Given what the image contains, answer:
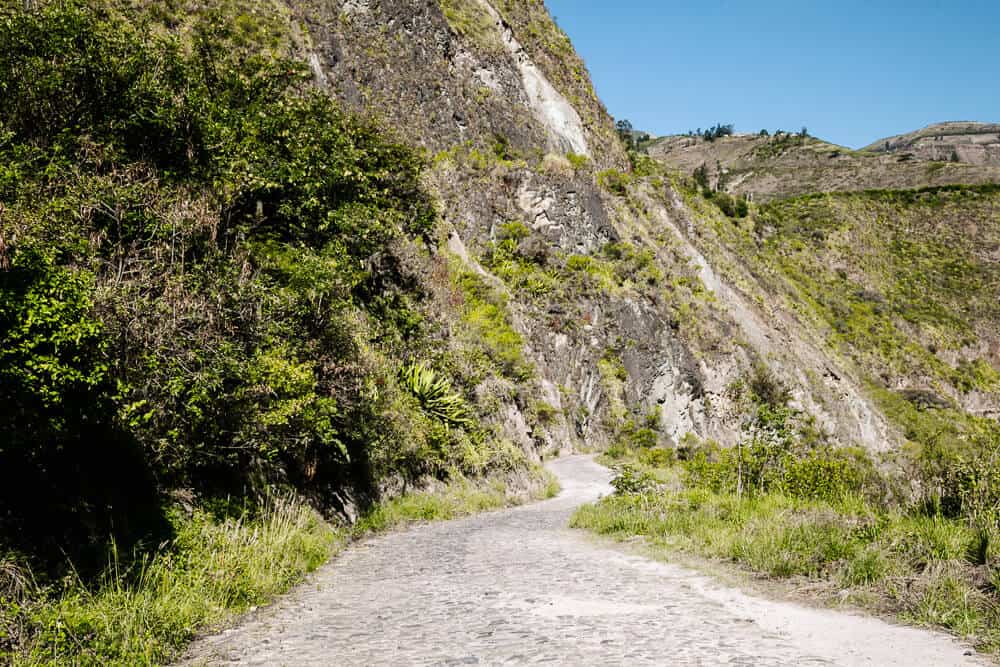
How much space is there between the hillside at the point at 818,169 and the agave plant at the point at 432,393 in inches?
3546

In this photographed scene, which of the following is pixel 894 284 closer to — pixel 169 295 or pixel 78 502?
pixel 169 295

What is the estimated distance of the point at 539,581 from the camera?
6742 millimetres

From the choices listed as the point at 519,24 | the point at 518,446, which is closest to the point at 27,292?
the point at 518,446

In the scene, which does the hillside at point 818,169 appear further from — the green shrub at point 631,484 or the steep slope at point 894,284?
the green shrub at point 631,484

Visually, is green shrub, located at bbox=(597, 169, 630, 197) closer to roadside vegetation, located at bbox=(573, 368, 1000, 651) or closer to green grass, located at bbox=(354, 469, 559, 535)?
green grass, located at bbox=(354, 469, 559, 535)

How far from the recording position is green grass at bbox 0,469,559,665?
4.13 m

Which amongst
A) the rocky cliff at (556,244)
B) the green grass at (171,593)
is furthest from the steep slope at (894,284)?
the green grass at (171,593)

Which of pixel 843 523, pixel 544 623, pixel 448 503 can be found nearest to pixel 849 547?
pixel 843 523

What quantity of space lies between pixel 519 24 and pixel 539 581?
4290 centimetres

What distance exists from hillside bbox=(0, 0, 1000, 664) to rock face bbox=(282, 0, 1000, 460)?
0.17m

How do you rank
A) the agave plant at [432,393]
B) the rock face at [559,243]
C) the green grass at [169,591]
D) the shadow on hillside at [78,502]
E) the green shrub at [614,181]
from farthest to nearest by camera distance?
the green shrub at [614,181] < the rock face at [559,243] < the agave plant at [432,393] < the shadow on hillside at [78,502] < the green grass at [169,591]

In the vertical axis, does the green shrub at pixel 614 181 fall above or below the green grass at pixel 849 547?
above

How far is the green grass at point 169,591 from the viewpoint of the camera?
413 centimetres

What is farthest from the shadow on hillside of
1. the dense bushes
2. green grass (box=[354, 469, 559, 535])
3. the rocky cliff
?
the rocky cliff
